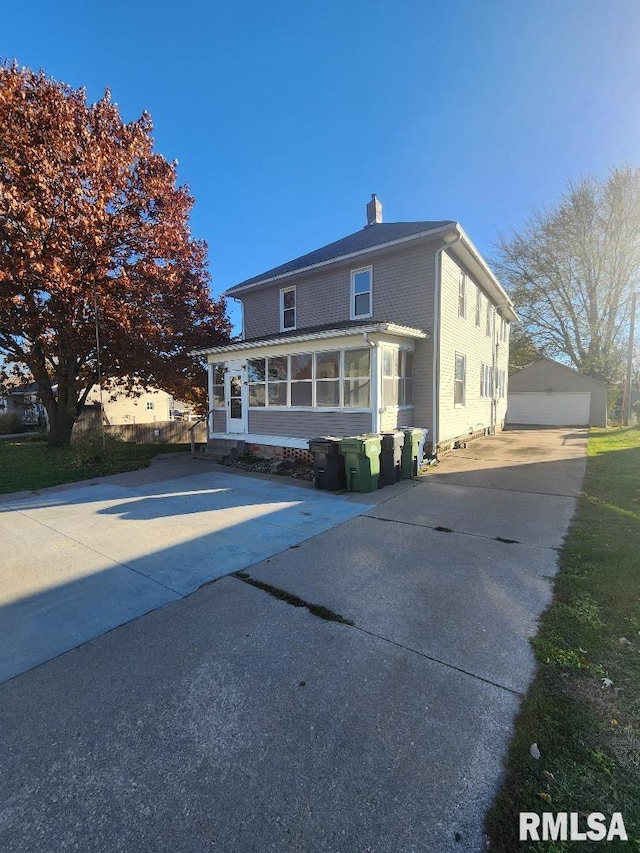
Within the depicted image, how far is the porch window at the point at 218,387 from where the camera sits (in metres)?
13.7

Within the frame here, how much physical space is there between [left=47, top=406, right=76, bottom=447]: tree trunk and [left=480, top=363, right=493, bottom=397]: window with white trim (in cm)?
1661

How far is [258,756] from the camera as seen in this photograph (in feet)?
6.85

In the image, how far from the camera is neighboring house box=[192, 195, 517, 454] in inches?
406

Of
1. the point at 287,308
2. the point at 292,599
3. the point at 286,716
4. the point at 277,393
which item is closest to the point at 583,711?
the point at 286,716

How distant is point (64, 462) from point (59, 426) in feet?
13.6

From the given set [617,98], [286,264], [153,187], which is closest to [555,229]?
[617,98]

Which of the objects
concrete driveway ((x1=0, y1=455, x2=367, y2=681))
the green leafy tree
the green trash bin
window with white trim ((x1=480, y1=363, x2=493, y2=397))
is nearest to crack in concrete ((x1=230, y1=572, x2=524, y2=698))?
concrete driveway ((x1=0, y1=455, x2=367, y2=681))

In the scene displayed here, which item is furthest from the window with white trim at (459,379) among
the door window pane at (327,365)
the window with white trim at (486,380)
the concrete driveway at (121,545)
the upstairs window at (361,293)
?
the concrete driveway at (121,545)

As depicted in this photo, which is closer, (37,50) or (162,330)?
(37,50)

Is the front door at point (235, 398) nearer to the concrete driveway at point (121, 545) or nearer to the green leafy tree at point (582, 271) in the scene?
the concrete driveway at point (121, 545)

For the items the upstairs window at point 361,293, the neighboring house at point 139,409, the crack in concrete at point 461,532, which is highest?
the upstairs window at point 361,293

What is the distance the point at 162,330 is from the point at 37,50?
7925 mm

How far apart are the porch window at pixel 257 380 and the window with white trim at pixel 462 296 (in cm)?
662

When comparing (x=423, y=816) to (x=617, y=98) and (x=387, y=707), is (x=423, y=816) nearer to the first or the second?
(x=387, y=707)
